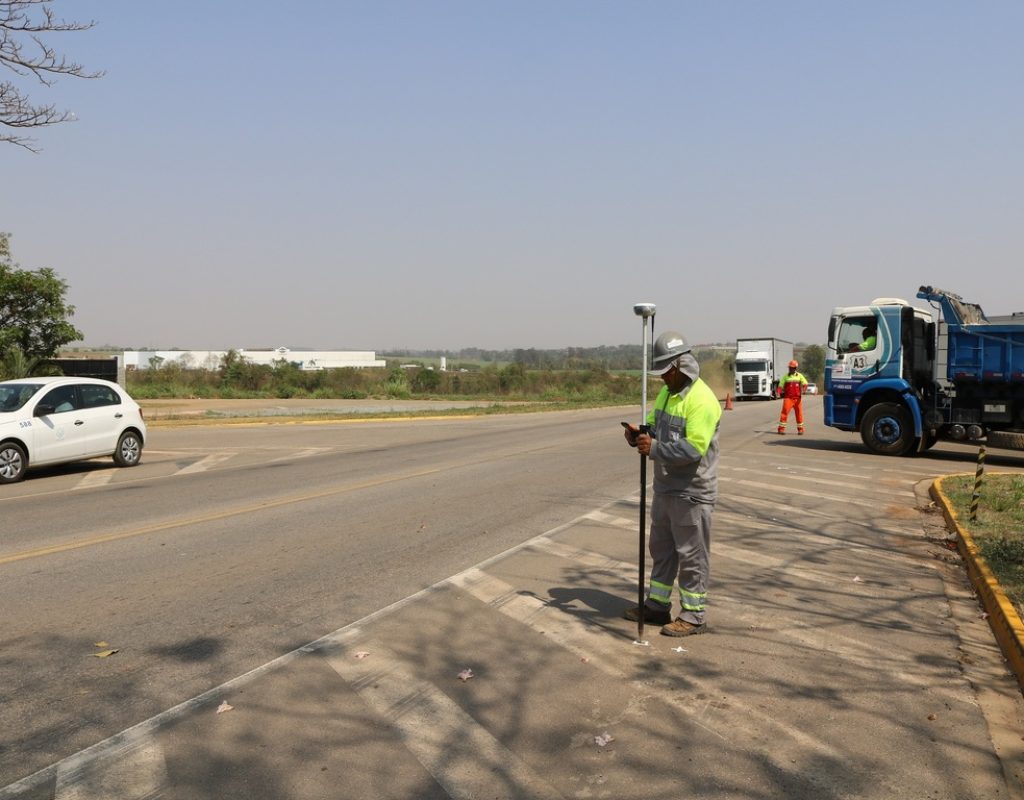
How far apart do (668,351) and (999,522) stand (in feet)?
20.3

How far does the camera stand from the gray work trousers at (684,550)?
19.1 feet

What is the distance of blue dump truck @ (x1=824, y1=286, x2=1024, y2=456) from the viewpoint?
16.4m

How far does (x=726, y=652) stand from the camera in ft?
18.5

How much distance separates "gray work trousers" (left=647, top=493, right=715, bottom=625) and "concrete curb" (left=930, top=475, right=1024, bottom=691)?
1.89m

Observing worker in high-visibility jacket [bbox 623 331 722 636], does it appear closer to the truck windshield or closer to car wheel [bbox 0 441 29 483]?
car wheel [bbox 0 441 29 483]

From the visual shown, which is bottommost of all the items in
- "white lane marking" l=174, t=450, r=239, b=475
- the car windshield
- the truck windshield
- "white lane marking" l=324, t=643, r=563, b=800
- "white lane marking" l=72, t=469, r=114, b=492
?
"white lane marking" l=72, t=469, r=114, b=492

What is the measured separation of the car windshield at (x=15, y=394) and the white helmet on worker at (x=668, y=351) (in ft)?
39.2

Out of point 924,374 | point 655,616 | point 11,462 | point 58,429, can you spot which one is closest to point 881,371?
point 924,374

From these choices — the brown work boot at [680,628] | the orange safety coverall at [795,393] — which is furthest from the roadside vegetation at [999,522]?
the orange safety coverall at [795,393]

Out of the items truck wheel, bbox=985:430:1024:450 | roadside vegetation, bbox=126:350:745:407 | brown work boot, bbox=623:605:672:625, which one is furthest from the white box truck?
brown work boot, bbox=623:605:672:625

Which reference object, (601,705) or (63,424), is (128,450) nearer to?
(63,424)

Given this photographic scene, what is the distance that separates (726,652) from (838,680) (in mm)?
700

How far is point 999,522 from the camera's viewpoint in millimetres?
9844

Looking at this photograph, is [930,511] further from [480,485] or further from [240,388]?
[240,388]
